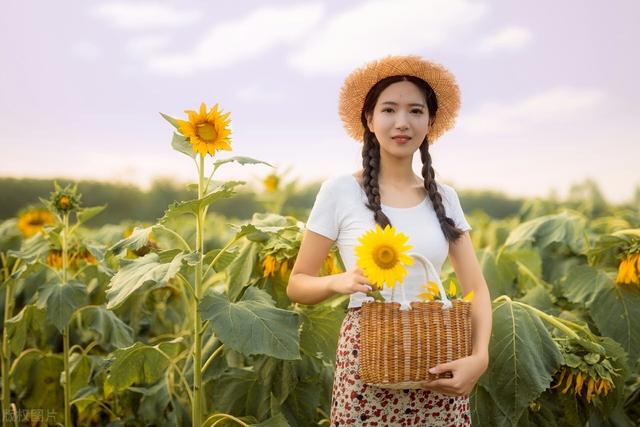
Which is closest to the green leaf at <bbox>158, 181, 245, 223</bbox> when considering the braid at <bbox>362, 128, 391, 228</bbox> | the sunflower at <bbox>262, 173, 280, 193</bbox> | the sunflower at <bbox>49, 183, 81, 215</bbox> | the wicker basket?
the braid at <bbox>362, 128, 391, 228</bbox>

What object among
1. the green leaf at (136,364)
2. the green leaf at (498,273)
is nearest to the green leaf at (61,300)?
the green leaf at (136,364)

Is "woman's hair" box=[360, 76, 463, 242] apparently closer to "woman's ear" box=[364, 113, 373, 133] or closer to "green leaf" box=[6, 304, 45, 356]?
"woman's ear" box=[364, 113, 373, 133]

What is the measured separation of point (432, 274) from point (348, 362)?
0.33 metres

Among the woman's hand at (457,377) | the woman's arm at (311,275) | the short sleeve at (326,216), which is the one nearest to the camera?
the woman's hand at (457,377)

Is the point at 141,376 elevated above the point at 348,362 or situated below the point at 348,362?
below

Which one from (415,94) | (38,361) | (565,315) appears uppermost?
(415,94)

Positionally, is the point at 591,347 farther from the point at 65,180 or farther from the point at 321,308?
the point at 65,180

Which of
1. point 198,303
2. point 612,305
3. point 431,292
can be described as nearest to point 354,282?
point 431,292

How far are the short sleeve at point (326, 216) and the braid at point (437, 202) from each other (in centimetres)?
27

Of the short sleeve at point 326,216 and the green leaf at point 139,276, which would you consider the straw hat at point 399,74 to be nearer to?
the short sleeve at point 326,216

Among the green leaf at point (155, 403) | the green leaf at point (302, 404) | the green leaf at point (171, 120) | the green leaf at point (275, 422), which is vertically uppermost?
the green leaf at point (171, 120)

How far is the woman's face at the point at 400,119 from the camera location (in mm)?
1939

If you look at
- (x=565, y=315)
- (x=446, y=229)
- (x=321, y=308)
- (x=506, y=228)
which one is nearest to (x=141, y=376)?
Result: (x=321, y=308)

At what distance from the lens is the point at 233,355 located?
100 inches
